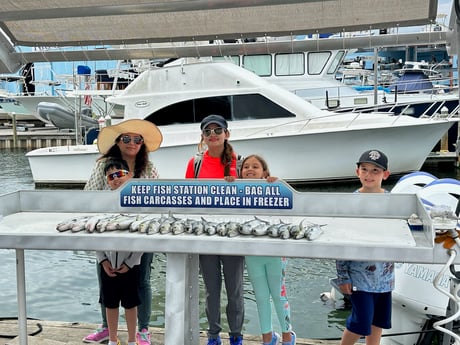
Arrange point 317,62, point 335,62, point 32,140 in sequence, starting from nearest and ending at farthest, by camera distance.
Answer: point 317,62 → point 335,62 → point 32,140

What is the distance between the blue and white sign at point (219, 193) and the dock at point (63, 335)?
133cm

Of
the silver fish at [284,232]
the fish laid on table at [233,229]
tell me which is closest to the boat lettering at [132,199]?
the fish laid on table at [233,229]

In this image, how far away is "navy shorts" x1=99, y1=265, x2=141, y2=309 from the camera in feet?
11.4

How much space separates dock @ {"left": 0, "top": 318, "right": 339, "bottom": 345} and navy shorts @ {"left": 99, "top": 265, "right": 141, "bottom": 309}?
21.2 inches

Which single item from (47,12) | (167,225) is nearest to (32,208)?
(167,225)

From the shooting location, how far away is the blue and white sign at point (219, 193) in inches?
118

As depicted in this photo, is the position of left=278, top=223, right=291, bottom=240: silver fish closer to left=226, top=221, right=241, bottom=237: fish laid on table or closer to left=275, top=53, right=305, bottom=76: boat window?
left=226, top=221, right=241, bottom=237: fish laid on table

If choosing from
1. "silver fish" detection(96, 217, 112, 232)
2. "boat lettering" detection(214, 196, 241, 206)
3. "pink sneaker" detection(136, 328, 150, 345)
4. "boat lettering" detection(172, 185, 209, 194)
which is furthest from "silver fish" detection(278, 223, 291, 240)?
"pink sneaker" detection(136, 328, 150, 345)

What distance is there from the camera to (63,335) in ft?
13.5

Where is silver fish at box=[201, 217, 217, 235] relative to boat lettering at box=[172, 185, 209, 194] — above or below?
below

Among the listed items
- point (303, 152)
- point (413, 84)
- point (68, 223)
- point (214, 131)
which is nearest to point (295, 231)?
point (68, 223)

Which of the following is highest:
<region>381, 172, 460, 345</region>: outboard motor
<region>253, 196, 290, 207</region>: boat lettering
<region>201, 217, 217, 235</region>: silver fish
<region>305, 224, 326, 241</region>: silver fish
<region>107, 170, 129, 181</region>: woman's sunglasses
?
<region>107, 170, 129, 181</region>: woman's sunglasses

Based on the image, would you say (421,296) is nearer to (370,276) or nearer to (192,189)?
(370,276)

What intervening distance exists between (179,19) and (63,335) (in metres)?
2.42
